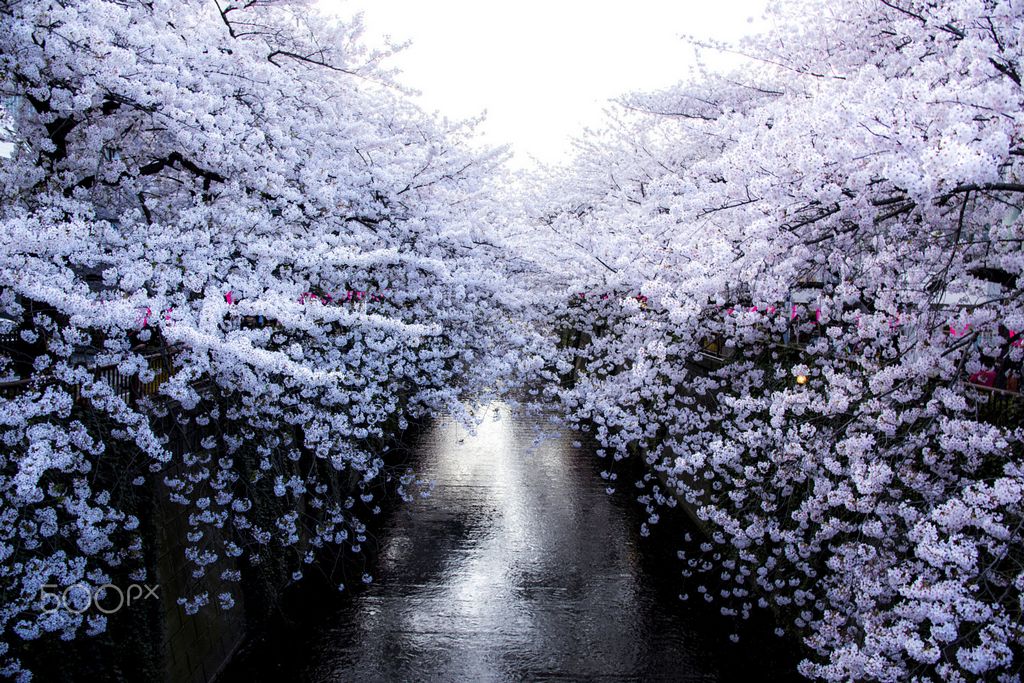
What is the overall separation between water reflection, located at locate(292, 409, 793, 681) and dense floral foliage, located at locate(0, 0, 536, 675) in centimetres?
157

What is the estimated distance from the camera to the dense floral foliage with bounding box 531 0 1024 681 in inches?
188

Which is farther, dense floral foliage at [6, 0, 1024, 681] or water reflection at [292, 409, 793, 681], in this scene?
water reflection at [292, 409, 793, 681]

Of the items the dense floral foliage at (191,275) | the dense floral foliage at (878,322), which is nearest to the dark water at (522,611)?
the dense floral foliage at (878,322)

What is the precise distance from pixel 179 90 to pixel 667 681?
916cm

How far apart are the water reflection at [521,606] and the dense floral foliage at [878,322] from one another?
3.90 ft

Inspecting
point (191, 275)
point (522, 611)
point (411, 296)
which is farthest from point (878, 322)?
point (522, 611)

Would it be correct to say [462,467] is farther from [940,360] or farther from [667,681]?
[940,360]

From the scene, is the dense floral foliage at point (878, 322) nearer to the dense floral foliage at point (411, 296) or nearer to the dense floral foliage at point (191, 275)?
the dense floral foliage at point (411, 296)

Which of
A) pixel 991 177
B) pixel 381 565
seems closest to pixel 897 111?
pixel 991 177

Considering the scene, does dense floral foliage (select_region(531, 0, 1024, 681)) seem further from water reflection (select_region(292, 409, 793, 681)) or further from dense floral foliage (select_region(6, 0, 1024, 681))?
water reflection (select_region(292, 409, 793, 681))

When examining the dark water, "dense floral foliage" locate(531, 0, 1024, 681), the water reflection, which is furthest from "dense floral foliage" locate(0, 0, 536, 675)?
Answer: "dense floral foliage" locate(531, 0, 1024, 681)

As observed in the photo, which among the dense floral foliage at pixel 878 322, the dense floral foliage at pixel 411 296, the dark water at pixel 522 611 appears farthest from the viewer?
the dark water at pixel 522 611

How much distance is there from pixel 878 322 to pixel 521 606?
23.2 ft

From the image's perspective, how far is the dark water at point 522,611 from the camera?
965cm
